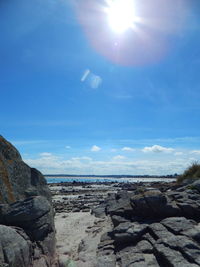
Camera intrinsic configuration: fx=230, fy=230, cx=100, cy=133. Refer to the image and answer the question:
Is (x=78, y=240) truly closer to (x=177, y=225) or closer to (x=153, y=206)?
(x=153, y=206)

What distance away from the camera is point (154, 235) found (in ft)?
34.6

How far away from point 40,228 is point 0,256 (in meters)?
3.20

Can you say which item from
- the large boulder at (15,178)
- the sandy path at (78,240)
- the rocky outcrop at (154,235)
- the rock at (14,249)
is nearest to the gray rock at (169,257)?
the rocky outcrop at (154,235)

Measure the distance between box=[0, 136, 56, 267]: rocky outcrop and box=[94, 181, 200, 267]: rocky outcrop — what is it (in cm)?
265

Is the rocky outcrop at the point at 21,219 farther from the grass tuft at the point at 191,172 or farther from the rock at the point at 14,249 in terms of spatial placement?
the grass tuft at the point at 191,172

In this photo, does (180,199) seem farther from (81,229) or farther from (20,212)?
(20,212)

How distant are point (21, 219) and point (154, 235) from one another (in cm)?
600

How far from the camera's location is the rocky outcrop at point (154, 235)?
8555mm

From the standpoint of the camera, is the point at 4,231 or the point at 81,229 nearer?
the point at 4,231

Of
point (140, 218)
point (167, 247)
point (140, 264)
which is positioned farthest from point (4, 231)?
point (140, 218)

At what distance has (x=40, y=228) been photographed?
10320 mm

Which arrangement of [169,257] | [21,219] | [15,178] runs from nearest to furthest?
1. [169,257]
2. [21,219]
3. [15,178]

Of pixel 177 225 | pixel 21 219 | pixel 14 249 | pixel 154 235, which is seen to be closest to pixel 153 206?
pixel 177 225

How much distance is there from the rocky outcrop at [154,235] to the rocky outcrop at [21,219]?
2.65 metres
